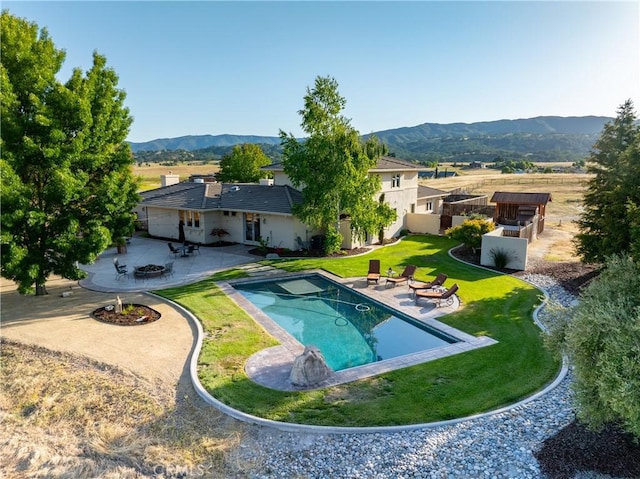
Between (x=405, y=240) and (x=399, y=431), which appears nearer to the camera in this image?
(x=399, y=431)

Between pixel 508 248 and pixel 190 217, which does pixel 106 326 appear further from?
pixel 508 248

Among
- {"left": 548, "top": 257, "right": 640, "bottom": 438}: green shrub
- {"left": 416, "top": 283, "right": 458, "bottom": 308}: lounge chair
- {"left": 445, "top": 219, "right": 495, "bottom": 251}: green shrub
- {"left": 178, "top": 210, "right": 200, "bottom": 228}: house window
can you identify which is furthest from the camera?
{"left": 178, "top": 210, "right": 200, "bottom": 228}: house window

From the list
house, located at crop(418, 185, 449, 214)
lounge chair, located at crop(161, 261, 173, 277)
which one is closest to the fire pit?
lounge chair, located at crop(161, 261, 173, 277)

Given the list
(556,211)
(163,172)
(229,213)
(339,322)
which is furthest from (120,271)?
(163,172)

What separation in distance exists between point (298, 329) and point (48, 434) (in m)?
8.40

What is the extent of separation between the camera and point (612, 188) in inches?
726

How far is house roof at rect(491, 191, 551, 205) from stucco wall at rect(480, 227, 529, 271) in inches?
469

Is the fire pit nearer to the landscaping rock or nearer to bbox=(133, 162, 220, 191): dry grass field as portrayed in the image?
the landscaping rock

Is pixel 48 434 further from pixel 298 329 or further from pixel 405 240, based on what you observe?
pixel 405 240

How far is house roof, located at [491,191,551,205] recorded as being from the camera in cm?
3366

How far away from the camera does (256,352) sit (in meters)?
13.0

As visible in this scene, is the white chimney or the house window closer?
the house window

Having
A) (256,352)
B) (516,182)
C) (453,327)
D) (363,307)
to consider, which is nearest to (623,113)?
(453,327)

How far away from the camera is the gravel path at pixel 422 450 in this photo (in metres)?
7.77
